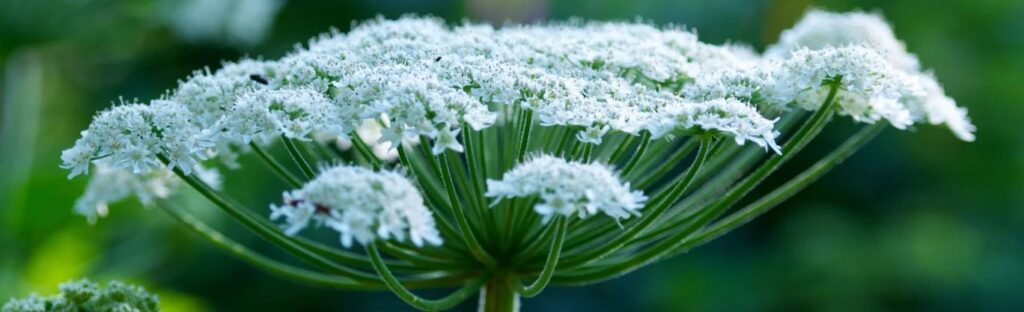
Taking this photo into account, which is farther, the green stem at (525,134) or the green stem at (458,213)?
the green stem at (525,134)

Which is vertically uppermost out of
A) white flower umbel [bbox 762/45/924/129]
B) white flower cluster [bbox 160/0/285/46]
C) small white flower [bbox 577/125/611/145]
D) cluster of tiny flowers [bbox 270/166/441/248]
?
white flower cluster [bbox 160/0/285/46]

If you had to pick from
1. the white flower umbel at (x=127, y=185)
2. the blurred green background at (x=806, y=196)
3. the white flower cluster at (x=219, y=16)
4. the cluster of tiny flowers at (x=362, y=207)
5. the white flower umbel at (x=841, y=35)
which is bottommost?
the cluster of tiny flowers at (x=362, y=207)

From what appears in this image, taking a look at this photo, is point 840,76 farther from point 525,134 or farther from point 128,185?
point 128,185

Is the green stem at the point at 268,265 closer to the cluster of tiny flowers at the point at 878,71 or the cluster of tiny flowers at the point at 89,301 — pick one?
the cluster of tiny flowers at the point at 89,301

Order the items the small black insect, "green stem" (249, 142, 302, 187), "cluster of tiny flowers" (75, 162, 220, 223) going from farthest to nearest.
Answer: "cluster of tiny flowers" (75, 162, 220, 223), the small black insect, "green stem" (249, 142, 302, 187)

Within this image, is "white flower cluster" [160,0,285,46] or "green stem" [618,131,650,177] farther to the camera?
"white flower cluster" [160,0,285,46]

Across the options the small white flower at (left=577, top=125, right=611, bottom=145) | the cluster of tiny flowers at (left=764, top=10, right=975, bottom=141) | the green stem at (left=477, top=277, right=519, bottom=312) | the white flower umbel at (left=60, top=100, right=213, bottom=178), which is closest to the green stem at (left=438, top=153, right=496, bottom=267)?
the green stem at (left=477, top=277, right=519, bottom=312)

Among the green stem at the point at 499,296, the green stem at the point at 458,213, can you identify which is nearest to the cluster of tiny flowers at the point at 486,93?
the green stem at the point at 458,213

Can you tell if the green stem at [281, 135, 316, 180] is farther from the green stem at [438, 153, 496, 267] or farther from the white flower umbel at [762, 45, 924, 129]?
the white flower umbel at [762, 45, 924, 129]
